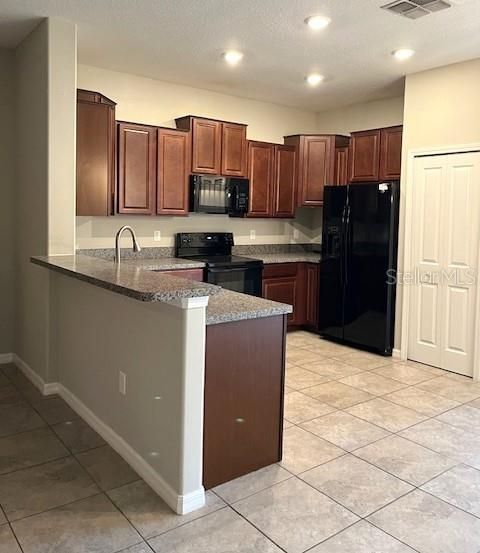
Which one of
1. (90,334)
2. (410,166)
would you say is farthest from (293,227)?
(90,334)

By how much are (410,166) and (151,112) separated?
2.63 m

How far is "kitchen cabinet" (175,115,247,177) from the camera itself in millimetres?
5227

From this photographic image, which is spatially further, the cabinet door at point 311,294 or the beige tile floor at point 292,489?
the cabinet door at point 311,294

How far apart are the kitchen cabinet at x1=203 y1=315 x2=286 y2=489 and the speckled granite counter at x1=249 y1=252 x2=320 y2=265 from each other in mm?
2956

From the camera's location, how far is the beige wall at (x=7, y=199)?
4355 millimetres

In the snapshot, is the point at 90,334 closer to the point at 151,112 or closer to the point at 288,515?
the point at 288,515

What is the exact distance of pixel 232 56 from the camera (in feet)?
14.2

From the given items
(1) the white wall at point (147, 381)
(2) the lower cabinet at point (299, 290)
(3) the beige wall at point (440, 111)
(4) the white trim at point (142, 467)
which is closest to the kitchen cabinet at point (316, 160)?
(2) the lower cabinet at point (299, 290)

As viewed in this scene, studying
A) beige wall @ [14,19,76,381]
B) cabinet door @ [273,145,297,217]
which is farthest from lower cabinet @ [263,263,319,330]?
beige wall @ [14,19,76,381]

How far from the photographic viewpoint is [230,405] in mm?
2590

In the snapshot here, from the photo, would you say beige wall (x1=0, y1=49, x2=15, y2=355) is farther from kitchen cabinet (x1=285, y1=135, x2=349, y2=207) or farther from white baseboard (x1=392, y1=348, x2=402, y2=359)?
white baseboard (x1=392, y1=348, x2=402, y2=359)

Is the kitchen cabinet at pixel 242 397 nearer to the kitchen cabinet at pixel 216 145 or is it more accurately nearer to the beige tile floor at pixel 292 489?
the beige tile floor at pixel 292 489

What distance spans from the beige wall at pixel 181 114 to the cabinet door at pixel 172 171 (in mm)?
341

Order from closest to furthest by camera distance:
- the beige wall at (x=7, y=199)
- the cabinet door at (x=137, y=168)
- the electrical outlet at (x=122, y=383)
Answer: the electrical outlet at (x=122, y=383) → the beige wall at (x=7, y=199) → the cabinet door at (x=137, y=168)
